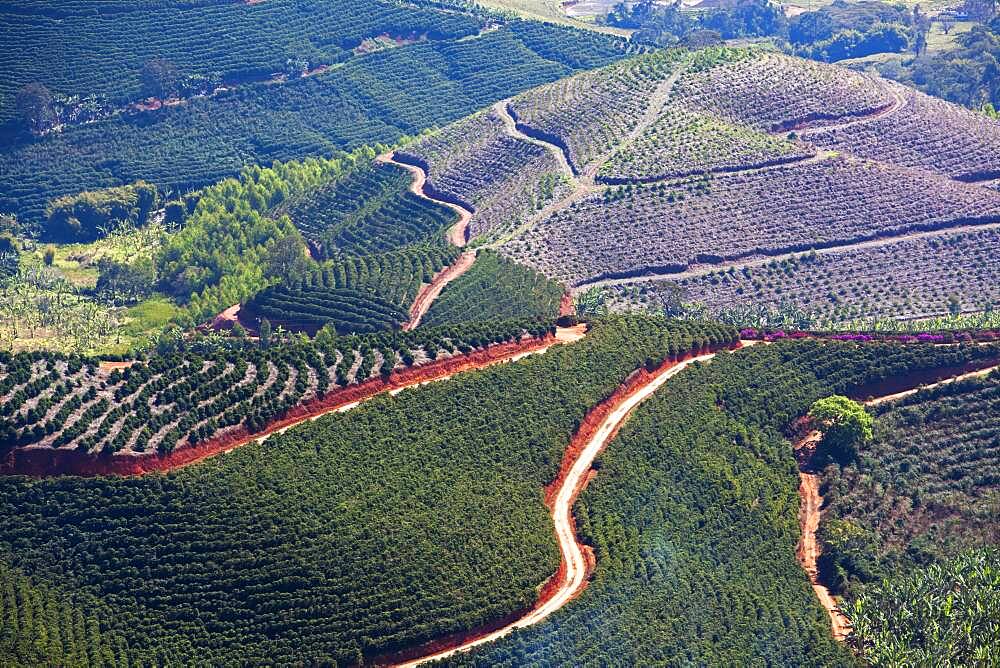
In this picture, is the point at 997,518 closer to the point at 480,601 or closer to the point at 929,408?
the point at 929,408

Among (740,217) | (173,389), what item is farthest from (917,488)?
(173,389)

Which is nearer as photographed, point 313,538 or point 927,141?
point 313,538

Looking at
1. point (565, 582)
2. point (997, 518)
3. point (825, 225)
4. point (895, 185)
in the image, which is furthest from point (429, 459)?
point (895, 185)

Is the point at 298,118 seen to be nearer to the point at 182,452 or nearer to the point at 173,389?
the point at 173,389

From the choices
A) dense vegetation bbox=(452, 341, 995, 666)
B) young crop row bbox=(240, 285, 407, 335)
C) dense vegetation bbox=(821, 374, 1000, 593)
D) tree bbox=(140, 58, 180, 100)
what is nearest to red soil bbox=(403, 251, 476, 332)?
young crop row bbox=(240, 285, 407, 335)

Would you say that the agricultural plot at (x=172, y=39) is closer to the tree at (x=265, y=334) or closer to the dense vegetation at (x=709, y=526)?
the tree at (x=265, y=334)

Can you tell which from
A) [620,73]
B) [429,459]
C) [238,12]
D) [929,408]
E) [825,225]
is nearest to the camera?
[429,459]

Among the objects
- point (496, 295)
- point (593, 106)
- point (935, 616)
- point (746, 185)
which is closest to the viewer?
point (935, 616)
